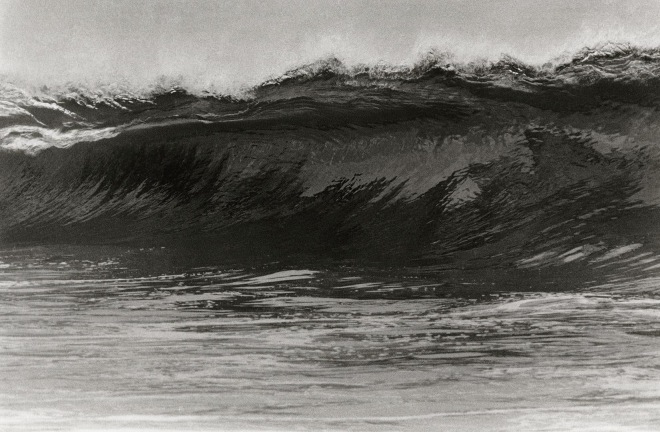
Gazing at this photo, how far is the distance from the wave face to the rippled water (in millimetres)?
142

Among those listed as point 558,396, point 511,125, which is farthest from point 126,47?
point 558,396

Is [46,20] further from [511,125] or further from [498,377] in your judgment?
[498,377]

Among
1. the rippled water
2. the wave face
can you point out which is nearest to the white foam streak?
the wave face

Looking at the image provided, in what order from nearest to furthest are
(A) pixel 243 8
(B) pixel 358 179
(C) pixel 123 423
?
1. (C) pixel 123 423
2. (A) pixel 243 8
3. (B) pixel 358 179

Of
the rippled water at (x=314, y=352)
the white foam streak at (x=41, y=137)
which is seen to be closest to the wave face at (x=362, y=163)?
the white foam streak at (x=41, y=137)

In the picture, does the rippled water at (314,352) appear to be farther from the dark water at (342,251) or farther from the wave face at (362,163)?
the wave face at (362,163)

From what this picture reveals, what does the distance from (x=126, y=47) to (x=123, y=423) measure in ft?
3.63

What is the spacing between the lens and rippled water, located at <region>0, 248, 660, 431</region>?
139 cm

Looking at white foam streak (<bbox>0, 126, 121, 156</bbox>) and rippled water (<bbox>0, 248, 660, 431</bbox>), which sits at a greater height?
white foam streak (<bbox>0, 126, 121, 156</bbox>)

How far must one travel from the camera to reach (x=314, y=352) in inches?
60.1

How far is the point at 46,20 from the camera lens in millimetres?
1826

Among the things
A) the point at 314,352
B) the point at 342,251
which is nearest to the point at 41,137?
the point at 342,251

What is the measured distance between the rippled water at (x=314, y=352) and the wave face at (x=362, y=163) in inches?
5.6

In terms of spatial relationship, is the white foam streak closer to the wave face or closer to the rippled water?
the wave face
